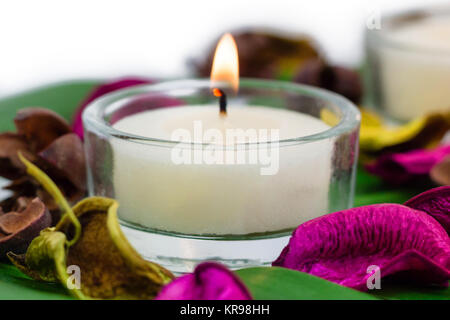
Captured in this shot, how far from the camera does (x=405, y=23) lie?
0.97m

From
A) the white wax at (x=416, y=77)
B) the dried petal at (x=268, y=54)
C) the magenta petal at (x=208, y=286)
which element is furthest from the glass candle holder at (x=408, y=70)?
the magenta petal at (x=208, y=286)

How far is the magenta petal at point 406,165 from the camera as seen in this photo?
63cm

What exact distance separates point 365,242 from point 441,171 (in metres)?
0.21

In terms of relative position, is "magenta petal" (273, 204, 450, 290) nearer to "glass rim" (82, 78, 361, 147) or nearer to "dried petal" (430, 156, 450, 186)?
"glass rim" (82, 78, 361, 147)

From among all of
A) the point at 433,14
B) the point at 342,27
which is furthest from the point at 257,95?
the point at 342,27

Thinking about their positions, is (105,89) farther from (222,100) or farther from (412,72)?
(412,72)

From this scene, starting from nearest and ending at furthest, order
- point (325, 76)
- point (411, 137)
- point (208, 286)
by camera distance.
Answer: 1. point (208, 286)
2. point (411, 137)
3. point (325, 76)

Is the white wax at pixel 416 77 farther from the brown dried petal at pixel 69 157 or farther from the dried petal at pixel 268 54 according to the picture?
the brown dried petal at pixel 69 157

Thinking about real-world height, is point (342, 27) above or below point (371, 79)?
below

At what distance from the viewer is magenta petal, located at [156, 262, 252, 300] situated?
0.32 meters

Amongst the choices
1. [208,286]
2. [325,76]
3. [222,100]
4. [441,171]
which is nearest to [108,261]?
[208,286]

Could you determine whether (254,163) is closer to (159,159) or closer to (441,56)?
(159,159)
